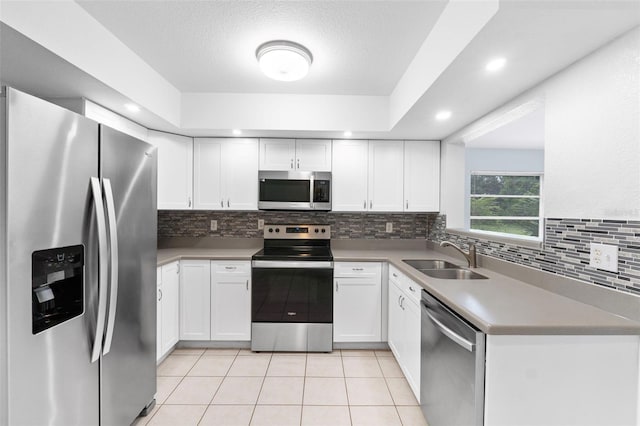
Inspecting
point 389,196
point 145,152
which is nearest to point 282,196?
point 389,196

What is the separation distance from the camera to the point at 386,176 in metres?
3.07

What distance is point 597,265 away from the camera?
1346mm

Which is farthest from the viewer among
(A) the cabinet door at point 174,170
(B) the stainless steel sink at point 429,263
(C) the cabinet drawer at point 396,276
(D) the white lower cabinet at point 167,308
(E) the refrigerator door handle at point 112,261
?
(A) the cabinet door at point 174,170

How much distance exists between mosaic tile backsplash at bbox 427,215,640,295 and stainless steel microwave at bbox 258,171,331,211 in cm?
169

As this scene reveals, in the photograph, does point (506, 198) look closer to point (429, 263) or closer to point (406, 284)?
point (429, 263)

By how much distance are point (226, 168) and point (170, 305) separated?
1.39 m

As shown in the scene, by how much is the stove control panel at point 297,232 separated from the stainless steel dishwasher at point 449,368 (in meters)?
1.62

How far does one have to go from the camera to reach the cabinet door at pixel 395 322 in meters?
2.33

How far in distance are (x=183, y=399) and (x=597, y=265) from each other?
101 inches

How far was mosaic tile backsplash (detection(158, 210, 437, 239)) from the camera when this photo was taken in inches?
131

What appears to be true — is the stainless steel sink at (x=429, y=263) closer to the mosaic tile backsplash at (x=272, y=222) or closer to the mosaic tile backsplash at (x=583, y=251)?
the mosaic tile backsplash at (x=583, y=251)

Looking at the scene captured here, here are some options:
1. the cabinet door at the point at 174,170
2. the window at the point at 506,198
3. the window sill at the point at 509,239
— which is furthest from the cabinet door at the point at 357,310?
the window at the point at 506,198

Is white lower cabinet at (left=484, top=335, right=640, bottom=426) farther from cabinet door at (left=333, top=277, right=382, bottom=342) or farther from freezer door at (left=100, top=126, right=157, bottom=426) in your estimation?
freezer door at (left=100, top=126, right=157, bottom=426)

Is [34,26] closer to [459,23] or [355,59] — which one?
[355,59]
